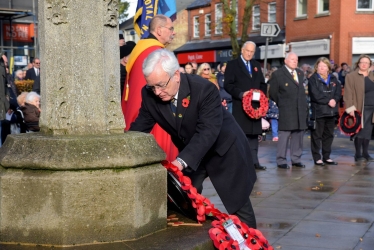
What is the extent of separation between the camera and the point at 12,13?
3022 centimetres

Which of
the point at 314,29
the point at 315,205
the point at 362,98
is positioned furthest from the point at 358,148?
the point at 314,29

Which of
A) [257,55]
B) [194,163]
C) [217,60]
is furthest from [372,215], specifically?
[217,60]

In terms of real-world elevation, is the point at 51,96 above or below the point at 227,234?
above

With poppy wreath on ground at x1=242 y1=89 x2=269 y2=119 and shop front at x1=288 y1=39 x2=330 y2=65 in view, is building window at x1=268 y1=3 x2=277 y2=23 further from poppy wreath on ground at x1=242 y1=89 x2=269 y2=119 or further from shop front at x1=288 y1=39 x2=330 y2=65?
poppy wreath on ground at x1=242 y1=89 x2=269 y2=119

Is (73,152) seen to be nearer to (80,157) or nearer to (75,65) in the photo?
(80,157)

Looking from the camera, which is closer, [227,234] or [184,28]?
[227,234]

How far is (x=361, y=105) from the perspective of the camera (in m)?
Answer: 14.8

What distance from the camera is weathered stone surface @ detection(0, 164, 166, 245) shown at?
482 centimetres

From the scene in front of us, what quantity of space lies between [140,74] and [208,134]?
2.88m

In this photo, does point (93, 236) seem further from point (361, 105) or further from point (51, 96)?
point (361, 105)

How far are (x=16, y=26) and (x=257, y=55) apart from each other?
17287 millimetres

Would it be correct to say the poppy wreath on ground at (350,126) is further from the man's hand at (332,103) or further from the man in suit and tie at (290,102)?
the man in suit and tie at (290,102)

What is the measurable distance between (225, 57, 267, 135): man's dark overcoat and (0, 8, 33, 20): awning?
59.3 feet

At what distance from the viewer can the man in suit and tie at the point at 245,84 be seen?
519 inches
